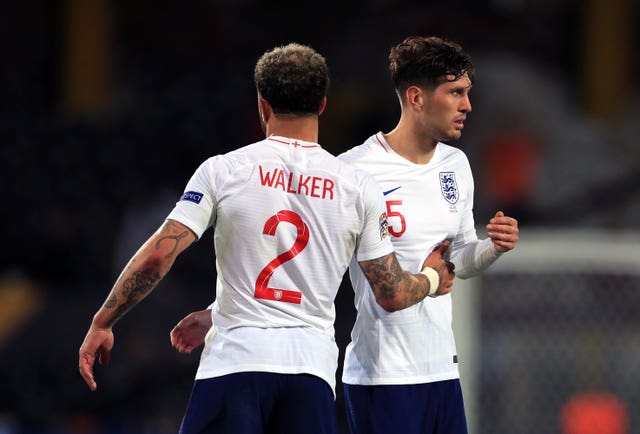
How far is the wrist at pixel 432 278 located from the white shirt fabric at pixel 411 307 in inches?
6.2

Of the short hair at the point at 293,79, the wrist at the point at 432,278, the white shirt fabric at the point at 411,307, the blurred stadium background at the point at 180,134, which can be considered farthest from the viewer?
the blurred stadium background at the point at 180,134

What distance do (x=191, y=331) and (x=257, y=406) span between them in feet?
1.39

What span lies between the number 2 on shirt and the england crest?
0.85m

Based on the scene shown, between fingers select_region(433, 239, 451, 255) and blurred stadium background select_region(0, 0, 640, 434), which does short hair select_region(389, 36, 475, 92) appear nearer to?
fingers select_region(433, 239, 451, 255)

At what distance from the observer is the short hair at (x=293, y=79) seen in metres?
3.26

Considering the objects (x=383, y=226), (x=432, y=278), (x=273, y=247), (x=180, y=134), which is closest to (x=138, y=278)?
(x=273, y=247)

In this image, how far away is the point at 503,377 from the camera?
6.84 metres

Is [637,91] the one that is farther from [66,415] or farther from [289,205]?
[289,205]

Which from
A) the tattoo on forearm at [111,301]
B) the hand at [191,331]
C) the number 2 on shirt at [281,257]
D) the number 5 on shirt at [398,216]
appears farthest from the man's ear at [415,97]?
the tattoo on forearm at [111,301]

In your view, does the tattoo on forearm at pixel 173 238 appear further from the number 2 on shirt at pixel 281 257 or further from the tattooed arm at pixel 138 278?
the number 2 on shirt at pixel 281 257

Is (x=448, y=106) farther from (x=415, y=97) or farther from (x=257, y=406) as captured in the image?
(x=257, y=406)

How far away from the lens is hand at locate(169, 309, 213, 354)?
137 inches

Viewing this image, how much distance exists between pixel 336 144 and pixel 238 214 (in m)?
8.40

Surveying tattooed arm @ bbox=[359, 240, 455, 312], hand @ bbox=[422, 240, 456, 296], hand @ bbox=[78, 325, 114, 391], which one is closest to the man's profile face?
hand @ bbox=[422, 240, 456, 296]
